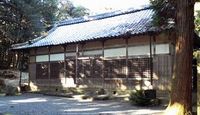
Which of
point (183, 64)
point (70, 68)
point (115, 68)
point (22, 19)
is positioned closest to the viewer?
point (183, 64)

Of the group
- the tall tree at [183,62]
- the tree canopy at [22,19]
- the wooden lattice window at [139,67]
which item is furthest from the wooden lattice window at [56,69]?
the tall tree at [183,62]

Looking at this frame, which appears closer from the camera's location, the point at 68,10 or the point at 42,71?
the point at 42,71

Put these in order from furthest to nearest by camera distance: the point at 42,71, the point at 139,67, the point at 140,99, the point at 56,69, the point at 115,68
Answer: the point at 42,71 → the point at 56,69 → the point at 115,68 → the point at 139,67 → the point at 140,99

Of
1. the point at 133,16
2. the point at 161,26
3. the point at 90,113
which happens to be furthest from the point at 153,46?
→ the point at 90,113

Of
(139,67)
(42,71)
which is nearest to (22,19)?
(42,71)

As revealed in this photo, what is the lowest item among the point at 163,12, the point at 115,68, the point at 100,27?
the point at 115,68

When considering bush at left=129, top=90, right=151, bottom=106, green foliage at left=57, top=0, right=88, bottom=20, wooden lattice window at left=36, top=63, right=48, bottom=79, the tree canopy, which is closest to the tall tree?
bush at left=129, top=90, right=151, bottom=106

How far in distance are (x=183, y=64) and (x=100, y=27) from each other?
13.9m

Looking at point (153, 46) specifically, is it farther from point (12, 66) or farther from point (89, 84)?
point (12, 66)

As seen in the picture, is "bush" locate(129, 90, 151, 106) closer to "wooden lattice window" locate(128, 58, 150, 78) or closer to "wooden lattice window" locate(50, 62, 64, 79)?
"wooden lattice window" locate(128, 58, 150, 78)

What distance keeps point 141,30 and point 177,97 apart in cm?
889

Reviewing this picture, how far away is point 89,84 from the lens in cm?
2206

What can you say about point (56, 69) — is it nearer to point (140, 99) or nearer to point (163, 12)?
point (140, 99)

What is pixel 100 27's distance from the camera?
2331 centimetres
